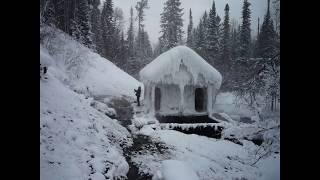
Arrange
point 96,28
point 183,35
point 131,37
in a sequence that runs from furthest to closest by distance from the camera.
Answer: point 183,35
point 131,37
point 96,28

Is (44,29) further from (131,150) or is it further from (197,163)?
(197,163)

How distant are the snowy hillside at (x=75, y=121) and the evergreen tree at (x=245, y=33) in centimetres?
323

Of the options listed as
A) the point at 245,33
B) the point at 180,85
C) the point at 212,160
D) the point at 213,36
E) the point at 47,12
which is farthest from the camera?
the point at 180,85

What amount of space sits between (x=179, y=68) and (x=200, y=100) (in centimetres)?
176

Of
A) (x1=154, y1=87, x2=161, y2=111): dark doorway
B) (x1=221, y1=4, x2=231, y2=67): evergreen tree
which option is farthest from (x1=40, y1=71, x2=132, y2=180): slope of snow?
(x1=154, y1=87, x2=161, y2=111): dark doorway

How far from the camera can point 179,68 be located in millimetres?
10109

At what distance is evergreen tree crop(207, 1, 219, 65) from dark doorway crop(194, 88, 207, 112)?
2888mm

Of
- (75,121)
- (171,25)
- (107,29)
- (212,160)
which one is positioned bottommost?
(212,160)

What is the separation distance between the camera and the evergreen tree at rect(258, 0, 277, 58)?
179 inches

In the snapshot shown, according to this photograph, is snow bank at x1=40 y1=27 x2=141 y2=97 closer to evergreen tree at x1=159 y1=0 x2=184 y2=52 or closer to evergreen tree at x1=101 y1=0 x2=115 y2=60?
evergreen tree at x1=101 y1=0 x2=115 y2=60

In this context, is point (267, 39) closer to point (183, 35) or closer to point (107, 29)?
point (183, 35)

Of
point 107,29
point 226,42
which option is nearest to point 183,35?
point 226,42

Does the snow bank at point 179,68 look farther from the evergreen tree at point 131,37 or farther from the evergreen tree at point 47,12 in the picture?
the evergreen tree at point 47,12
